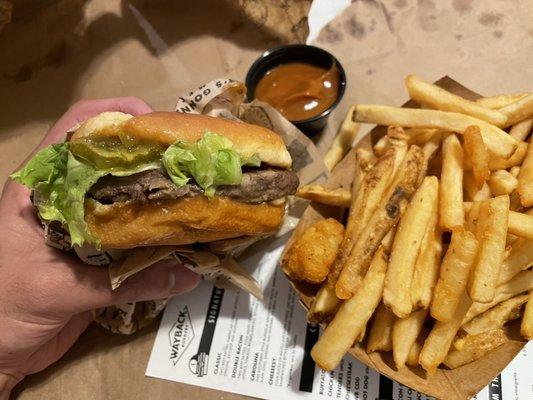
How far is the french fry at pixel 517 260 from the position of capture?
1.51m

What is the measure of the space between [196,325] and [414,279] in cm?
92

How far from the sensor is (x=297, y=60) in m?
2.41

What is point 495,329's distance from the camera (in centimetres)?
159

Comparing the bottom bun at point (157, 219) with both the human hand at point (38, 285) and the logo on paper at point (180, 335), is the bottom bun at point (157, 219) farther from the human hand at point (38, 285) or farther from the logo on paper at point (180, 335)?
the logo on paper at point (180, 335)

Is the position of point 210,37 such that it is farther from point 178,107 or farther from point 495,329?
point 495,329

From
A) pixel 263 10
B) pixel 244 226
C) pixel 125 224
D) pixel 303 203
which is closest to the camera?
pixel 125 224

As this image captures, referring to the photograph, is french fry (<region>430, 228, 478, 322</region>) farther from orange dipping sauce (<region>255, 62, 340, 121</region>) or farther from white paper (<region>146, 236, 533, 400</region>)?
orange dipping sauce (<region>255, 62, 340, 121</region>)

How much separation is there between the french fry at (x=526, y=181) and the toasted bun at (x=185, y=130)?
28.9 inches

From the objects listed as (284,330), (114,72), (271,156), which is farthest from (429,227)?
(114,72)

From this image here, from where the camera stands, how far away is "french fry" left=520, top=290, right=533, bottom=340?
4.88 feet

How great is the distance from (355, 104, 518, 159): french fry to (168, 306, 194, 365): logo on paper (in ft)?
3.41

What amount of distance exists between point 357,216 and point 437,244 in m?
0.27

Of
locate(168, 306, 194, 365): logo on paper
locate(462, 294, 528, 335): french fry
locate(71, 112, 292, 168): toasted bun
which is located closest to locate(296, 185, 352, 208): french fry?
locate(71, 112, 292, 168): toasted bun

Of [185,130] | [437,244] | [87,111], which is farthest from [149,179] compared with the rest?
[437,244]
